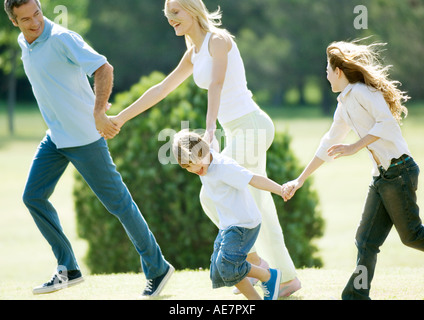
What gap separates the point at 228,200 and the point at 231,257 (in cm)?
34

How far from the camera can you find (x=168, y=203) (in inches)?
281

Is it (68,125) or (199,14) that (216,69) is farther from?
(68,125)

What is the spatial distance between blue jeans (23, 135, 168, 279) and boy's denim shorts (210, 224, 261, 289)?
0.74m

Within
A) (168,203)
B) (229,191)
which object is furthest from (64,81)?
(168,203)

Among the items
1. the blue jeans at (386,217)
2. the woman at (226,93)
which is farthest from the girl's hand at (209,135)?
the blue jeans at (386,217)

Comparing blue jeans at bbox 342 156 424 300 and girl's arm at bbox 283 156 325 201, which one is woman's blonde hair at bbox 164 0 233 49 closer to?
girl's arm at bbox 283 156 325 201

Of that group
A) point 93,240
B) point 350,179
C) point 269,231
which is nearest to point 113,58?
point 350,179

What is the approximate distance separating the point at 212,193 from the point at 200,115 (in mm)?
3261

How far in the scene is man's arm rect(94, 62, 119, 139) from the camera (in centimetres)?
434

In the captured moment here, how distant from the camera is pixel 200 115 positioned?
7.25 metres

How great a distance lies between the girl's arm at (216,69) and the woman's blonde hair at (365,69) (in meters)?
0.67

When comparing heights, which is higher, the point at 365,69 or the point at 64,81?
the point at 64,81

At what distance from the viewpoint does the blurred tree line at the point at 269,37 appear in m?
35.5

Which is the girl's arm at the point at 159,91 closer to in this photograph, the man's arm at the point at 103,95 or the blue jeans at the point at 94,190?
the man's arm at the point at 103,95
